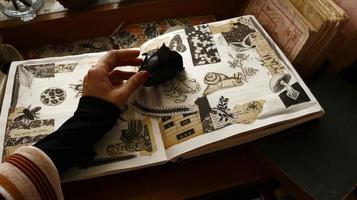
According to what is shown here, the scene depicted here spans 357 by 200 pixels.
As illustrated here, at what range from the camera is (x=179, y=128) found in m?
0.56

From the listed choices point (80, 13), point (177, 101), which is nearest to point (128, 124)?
point (177, 101)

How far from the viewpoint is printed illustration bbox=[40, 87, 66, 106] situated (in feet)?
1.98

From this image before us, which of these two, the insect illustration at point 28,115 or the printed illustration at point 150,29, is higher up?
the printed illustration at point 150,29

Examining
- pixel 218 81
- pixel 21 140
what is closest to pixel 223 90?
pixel 218 81

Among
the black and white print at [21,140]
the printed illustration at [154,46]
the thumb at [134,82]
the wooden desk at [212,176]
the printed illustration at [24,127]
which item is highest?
the printed illustration at [154,46]

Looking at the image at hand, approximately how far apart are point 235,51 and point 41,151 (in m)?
0.41

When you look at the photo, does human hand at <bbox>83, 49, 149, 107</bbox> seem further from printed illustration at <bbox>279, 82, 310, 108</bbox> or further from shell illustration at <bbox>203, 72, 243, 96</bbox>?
printed illustration at <bbox>279, 82, 310, 108</bbox>

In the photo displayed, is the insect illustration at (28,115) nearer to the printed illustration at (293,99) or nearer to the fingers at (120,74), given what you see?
the fingers at (120,74)

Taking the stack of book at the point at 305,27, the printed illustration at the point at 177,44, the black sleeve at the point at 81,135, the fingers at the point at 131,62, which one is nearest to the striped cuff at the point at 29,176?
the black sleeve at the point at 81,135

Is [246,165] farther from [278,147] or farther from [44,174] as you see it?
[44,174]

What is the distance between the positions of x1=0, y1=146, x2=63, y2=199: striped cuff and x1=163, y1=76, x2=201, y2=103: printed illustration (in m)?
0.24

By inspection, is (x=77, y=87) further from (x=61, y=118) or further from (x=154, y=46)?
(x=154, y=46)

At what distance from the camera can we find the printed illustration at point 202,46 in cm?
66

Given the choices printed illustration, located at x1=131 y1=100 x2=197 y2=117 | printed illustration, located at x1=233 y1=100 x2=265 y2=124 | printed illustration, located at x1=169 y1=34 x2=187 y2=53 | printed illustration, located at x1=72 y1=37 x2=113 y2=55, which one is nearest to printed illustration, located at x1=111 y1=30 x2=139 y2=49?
printed illustration, located at x1=72 y1=37 x2=113 y2=55
